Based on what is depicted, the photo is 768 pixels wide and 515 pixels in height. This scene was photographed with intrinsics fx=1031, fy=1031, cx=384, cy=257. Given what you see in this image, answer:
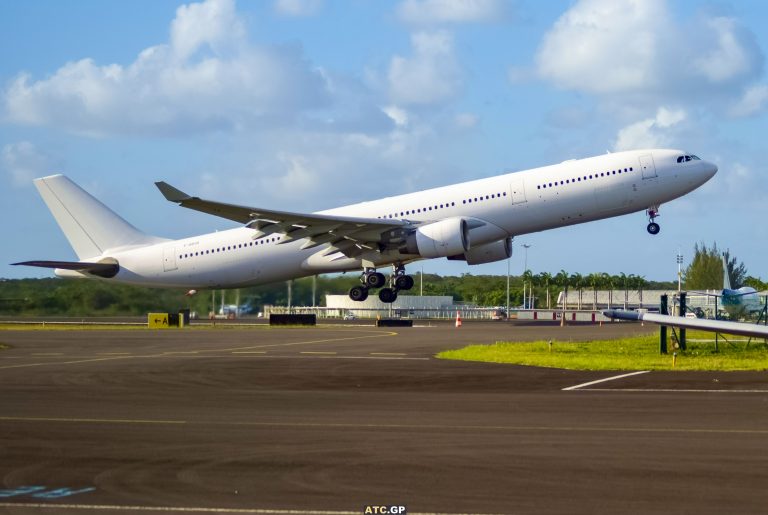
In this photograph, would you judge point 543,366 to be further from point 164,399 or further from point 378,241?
point 378,241

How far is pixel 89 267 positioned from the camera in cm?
5303

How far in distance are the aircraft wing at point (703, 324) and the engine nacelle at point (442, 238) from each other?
26.7 m

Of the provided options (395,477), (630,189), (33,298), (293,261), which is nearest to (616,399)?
(395,477)

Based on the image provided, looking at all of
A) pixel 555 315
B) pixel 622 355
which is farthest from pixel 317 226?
pixel 555 315

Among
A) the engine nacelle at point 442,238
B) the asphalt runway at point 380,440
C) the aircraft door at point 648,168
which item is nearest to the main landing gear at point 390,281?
the engine nacelle at point 442,238

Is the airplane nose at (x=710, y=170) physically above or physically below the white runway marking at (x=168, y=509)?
above

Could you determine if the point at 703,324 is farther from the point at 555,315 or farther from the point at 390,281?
the point at 555,315

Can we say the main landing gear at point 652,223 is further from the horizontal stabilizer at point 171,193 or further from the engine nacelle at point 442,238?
the horizontal stabilizer at point 171,193

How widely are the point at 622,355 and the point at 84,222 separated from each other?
32.6m

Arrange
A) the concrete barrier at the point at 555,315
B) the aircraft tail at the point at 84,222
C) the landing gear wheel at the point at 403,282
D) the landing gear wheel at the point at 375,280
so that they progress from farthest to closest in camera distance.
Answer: the concrete barrier at the point at 555,315, the aircraft tail at the point at 84,222, the landing gear wheel at the point at 375,280, the landing gear wheel at the point at 403,282

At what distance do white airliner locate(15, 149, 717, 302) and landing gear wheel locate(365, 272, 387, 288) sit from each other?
47 millimetres

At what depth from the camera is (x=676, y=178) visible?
1740 inches

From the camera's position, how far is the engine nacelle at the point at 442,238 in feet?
144

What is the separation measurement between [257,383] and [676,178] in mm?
26328
